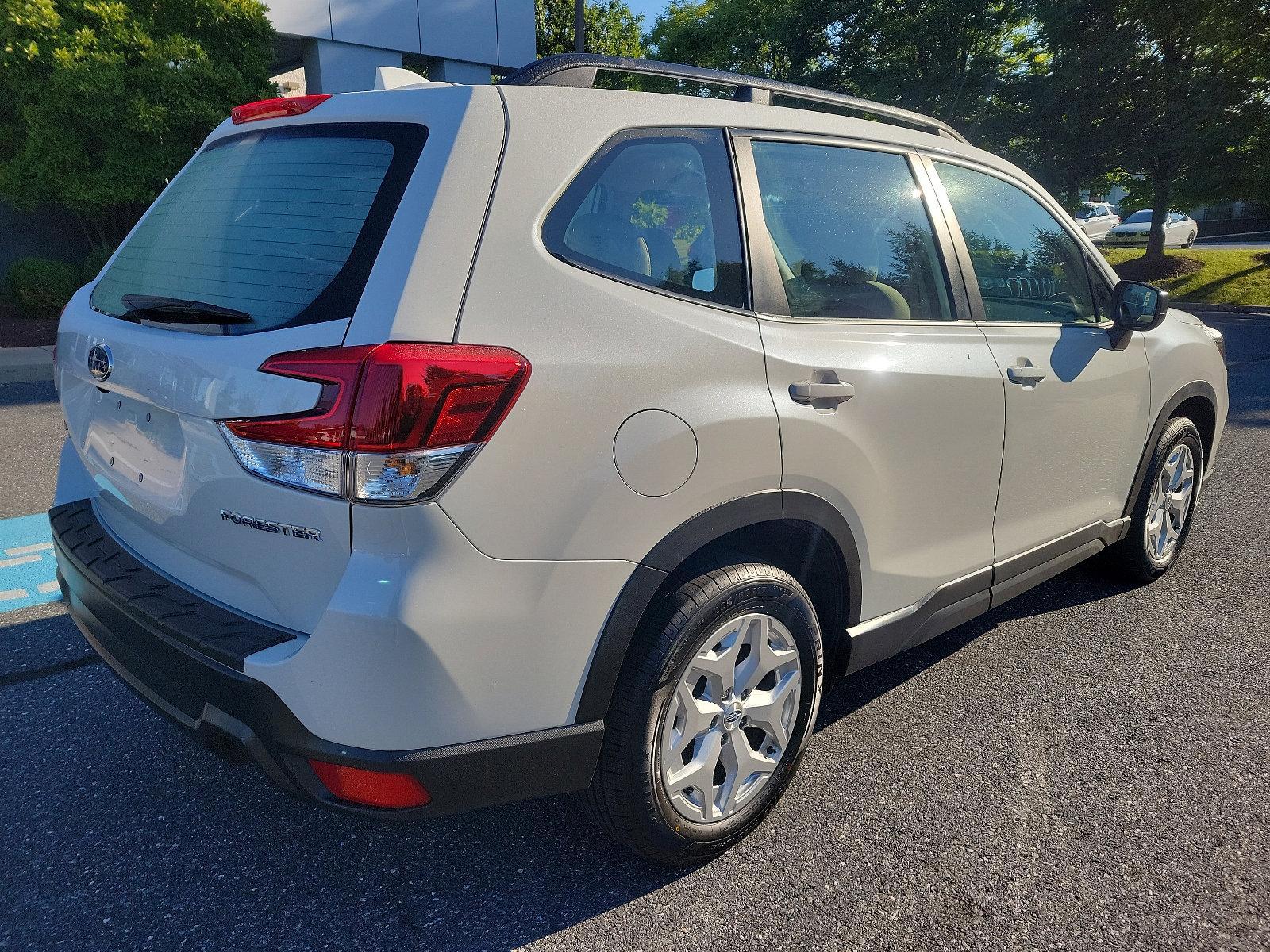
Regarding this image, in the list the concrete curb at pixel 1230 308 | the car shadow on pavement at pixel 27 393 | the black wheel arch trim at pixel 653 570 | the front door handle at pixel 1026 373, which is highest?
the front door handle at pixel 1026 373

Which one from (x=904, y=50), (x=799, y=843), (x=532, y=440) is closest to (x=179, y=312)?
(x=532, y=440)

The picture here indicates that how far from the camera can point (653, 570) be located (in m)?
2.01

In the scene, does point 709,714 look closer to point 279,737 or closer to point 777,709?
point 777,709

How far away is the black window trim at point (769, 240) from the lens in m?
2.34

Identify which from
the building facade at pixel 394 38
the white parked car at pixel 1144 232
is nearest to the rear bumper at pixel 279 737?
the building facade at pixel 394 38

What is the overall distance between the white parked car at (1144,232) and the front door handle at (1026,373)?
34.9 meters

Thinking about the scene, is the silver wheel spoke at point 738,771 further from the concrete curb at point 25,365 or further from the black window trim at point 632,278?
the concrete curb at point 25,365

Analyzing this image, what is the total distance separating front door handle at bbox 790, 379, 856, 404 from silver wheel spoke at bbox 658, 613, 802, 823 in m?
0.54

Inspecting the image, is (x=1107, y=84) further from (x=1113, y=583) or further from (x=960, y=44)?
(x=1113, y=583)

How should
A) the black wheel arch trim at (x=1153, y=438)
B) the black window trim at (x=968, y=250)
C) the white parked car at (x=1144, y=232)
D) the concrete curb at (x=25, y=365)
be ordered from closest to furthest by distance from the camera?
the black window trim at (x=968, y=250) → the black wheel arch trim at (x=1153, y=438) → the concrete curb at (x=25, y=365) → the white parked car at (x=1144, y=232)

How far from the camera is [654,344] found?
201 cm

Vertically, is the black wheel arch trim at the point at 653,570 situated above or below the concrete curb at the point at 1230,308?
above

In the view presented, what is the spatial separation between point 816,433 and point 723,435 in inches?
13.5

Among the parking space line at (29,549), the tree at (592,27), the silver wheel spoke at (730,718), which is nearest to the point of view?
the silver wheel spoke at (730,718)
